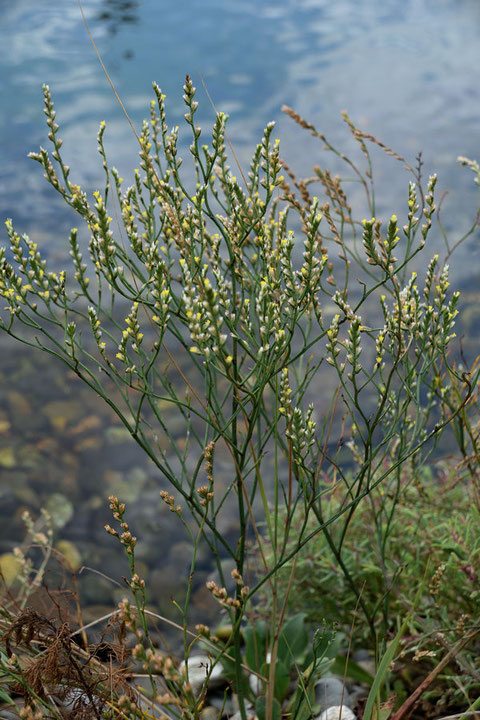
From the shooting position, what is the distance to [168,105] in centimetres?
807

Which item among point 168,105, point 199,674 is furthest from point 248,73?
point 199,674

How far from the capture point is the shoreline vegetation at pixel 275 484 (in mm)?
1511

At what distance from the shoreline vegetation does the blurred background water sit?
0.63 metres

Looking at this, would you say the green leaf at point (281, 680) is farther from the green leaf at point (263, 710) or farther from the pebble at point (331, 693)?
the green leaf at point (263, 710)

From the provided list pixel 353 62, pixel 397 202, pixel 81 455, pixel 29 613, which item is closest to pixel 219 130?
pixel 29 613

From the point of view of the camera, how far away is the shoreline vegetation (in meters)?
1.51

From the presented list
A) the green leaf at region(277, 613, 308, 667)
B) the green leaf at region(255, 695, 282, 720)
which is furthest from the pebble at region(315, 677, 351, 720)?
the green leaf at region(255, 695, 282, 720)

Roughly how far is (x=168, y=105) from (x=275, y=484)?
23.2ft

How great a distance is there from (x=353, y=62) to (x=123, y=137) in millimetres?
3711

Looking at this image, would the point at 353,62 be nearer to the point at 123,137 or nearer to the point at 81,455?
the point at 123,137

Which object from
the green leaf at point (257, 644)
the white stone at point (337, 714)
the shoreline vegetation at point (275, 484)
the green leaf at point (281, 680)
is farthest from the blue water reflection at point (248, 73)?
the white stone at point (337, 714)

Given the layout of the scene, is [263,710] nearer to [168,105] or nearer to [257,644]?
[257,644]

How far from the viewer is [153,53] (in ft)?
31.2

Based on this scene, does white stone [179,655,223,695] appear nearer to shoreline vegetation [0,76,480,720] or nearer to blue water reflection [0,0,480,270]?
shoreline vegetation [0,76,480,720]
